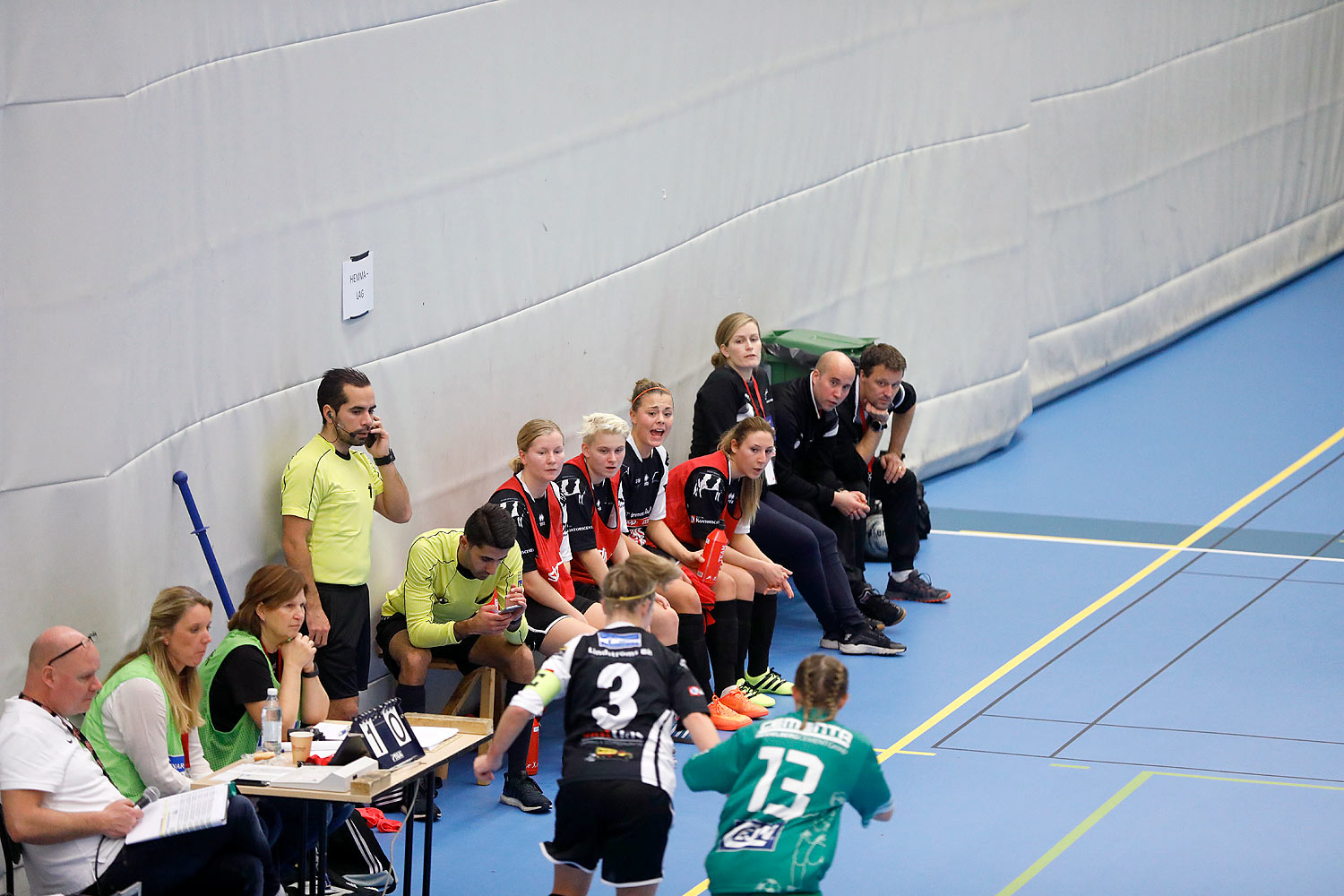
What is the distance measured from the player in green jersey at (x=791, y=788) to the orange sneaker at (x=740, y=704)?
11.1 feet

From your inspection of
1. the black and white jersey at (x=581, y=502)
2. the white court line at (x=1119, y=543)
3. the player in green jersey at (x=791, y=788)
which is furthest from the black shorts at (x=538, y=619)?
the white court line at (x=1119, y=543)

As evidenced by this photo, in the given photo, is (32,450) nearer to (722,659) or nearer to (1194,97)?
(722,659)

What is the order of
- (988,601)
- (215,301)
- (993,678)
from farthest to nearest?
1. (988,601)
2. (993,678)
3. (215,301)

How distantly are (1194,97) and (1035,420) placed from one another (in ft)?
12.8

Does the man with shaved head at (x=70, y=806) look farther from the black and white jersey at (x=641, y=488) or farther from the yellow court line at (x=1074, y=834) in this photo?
the black and white jersey at (x=641, y=488)

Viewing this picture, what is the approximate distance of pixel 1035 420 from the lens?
45.4ft

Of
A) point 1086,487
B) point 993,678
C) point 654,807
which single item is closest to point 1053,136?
point 1086,487

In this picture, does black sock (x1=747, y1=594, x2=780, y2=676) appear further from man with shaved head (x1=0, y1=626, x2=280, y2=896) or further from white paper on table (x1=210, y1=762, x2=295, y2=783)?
man with shaved head (x1=0, y1=626, x2=280, y2=896)

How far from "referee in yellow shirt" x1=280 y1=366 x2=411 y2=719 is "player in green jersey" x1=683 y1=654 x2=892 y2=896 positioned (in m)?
2.53

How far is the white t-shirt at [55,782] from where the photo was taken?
181 inches

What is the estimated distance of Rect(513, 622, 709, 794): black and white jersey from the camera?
4.70m

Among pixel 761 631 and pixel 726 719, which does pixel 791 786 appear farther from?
pixel 761 631

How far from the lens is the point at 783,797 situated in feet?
14.3

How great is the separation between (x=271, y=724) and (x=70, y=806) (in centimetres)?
81
